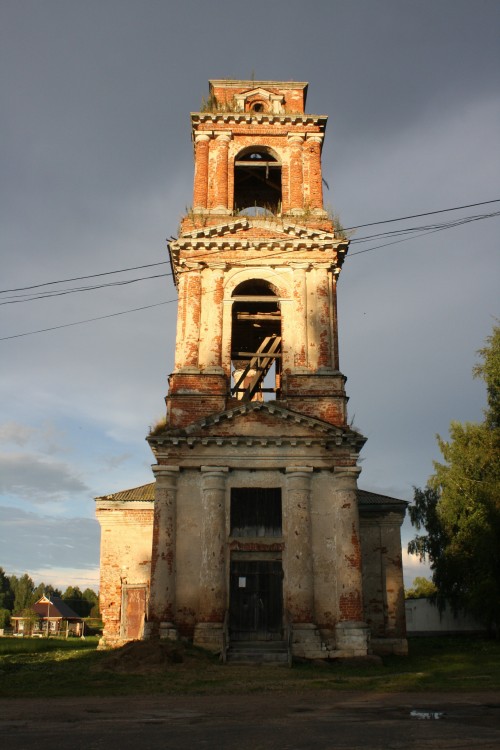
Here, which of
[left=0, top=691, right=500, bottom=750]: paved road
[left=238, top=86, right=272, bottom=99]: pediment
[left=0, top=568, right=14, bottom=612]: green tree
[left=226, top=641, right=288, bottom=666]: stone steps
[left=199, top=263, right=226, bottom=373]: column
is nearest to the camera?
[left=0, top=691, right=500, bottom=750]: paved road

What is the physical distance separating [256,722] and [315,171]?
66.0 feet

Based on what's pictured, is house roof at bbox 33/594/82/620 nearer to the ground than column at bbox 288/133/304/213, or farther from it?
nearer to the ground

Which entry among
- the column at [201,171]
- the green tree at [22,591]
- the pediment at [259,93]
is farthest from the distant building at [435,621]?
the green tree at [22,591]

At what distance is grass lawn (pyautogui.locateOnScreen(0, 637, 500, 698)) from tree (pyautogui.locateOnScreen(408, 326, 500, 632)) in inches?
417

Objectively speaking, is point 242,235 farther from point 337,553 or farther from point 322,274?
point 337,553

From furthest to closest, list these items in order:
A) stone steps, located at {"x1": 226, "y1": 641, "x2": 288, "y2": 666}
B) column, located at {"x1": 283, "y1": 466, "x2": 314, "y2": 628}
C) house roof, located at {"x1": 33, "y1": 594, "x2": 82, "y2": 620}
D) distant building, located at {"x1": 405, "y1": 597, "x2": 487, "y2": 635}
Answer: house roof, located at {"x1": 33, "y1": 594, "x2": 82, "y2": 620}, distant building, located at {"x1": 405, "y1": 597, "x2": 487, "y2": 635}, column, located at {"x1": 283, "y1": 466, "x2": 314, "y2": 628}, stone steps, located at {"x1": 226, "y1": 641, "x2": 288, "y2": 666}

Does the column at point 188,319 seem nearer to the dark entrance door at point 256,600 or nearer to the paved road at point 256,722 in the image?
the dark entrance door at point 256,600

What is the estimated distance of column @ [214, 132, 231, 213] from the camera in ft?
80.7

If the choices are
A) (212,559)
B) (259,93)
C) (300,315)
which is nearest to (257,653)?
(212,559)

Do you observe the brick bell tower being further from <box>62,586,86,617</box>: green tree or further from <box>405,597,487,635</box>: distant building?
<box>62,586,86,617</box>: green tree

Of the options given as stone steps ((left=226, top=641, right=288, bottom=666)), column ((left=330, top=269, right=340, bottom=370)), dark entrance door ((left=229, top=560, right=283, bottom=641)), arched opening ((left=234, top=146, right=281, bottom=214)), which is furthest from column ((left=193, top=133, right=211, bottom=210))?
stone steps ((left=226, top=641, right=288, bottom=666))

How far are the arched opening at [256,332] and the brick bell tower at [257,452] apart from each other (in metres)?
0.12

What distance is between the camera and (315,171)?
25.3 m

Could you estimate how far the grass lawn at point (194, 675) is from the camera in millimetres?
13586
